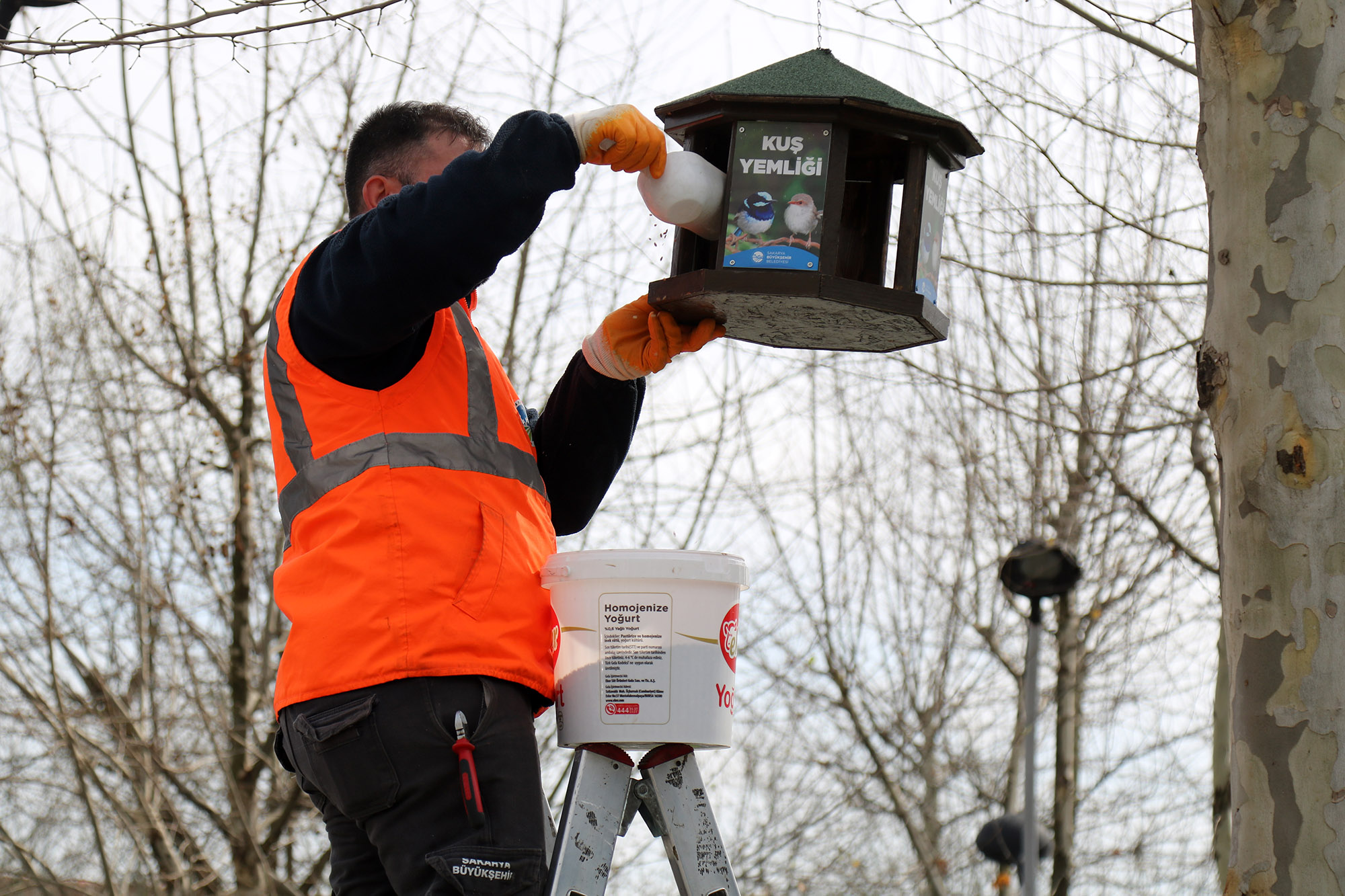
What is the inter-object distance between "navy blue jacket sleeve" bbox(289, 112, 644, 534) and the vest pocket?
11.6 inches

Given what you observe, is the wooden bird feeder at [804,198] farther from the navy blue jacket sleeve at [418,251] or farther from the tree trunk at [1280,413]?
the tree trunk at [1280,413]

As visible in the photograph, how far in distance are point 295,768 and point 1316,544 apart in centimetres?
182

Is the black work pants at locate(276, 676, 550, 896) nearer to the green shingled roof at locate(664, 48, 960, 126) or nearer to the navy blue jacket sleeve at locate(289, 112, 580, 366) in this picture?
the navy blue jacket sleeve at locate(289, 112, 580, 366)

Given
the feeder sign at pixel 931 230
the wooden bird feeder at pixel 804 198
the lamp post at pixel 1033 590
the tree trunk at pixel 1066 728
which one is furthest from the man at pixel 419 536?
the tree trunk at pixel 1066 728

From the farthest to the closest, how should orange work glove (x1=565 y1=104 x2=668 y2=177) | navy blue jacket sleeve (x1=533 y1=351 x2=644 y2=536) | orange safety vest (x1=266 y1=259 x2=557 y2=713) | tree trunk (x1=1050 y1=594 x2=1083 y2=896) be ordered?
1. tree trunk (x1=1050 y1=594 x2=1083 y2=896)
2. navy blue jacket sleeve (x1=533 y1=351 x2=644 y2=536)
3. orange work glove (x1=565 y1=104 x2=668 y2=177)
4. orange safety vest (x1=266 y1=259 x2=557 y2=713)

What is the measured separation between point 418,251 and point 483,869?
92cm

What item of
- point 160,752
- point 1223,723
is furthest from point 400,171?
point 1223,723

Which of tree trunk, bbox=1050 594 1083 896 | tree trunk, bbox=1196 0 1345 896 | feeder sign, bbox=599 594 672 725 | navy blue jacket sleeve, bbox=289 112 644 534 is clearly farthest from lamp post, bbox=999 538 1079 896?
tree trunk, bbox=1050 594 1083 896

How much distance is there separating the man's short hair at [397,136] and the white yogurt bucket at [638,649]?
0.89m

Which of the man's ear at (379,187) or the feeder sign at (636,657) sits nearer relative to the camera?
the feeder sign at (636,657)

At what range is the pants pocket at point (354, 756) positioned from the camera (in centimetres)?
197

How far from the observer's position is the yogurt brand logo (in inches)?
85.6

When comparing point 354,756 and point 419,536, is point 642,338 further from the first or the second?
point 354,756

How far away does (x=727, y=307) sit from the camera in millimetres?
2408
